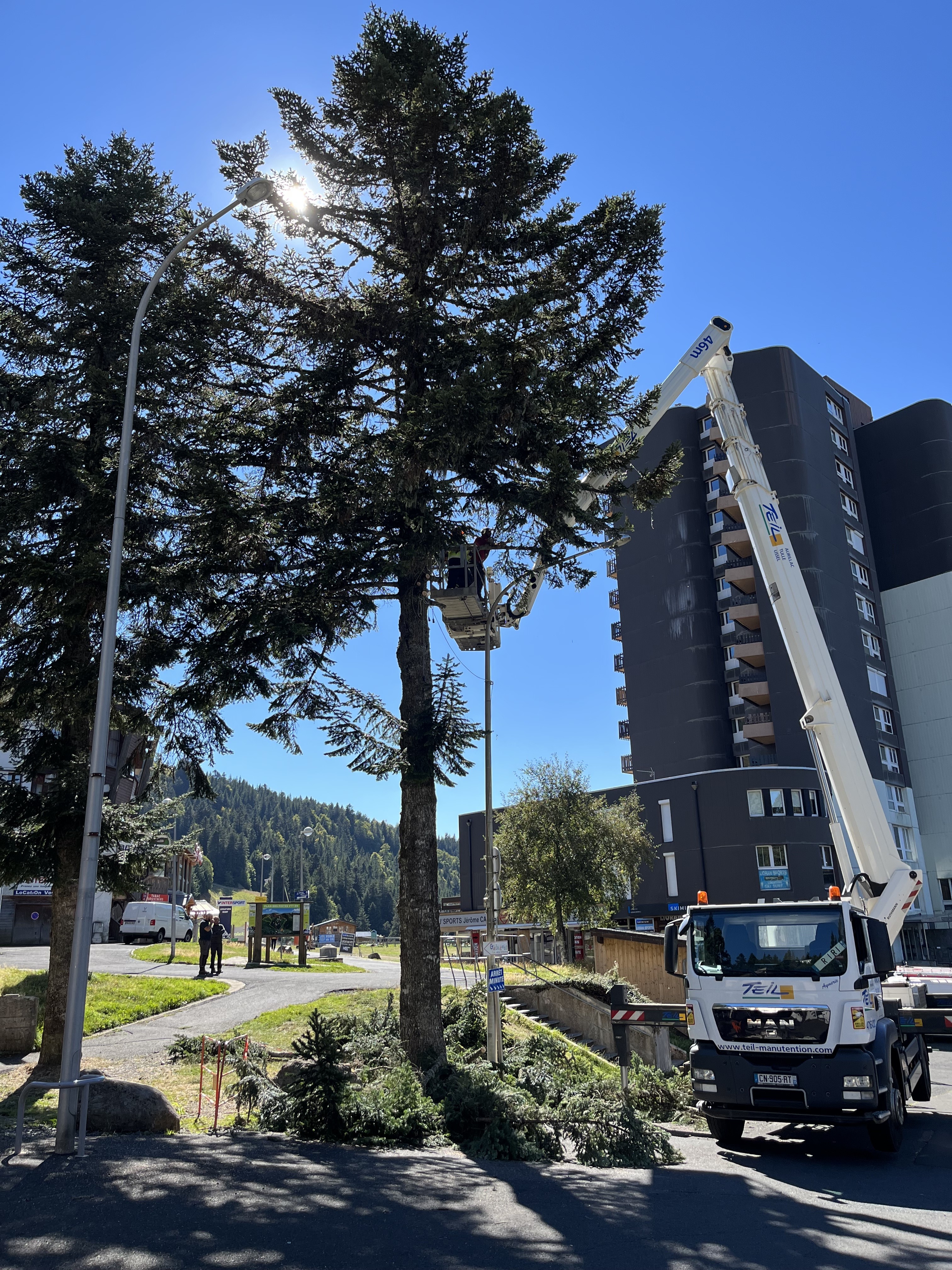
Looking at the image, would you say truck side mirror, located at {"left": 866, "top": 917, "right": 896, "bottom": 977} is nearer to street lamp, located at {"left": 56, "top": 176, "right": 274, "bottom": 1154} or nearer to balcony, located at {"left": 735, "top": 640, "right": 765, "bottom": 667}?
street lamp, located at {"left": 56, "top": 176, "right": 274, "bottom": 1154}

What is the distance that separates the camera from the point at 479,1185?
8.36 meters

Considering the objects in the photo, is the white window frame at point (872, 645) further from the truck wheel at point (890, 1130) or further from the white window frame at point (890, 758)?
the truck wheel at point (890, 1130)

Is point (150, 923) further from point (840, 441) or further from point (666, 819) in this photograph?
point (840, 441)

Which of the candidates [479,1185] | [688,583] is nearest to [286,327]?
[479,1185]

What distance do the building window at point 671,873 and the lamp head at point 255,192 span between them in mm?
48152

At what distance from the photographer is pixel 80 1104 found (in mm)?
8531

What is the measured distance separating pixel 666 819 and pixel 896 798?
55.2ft

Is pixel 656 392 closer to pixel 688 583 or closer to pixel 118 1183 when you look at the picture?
pixel 118 1183

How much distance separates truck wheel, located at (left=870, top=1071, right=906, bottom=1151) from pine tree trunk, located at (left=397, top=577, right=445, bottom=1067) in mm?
5514

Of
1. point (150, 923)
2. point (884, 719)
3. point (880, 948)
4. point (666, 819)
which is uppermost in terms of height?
point (884, 719)

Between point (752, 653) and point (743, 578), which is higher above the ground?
point (743, 578)

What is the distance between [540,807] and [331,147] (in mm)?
25664

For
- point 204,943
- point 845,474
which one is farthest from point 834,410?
point 204,943

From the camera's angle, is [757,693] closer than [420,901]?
No
